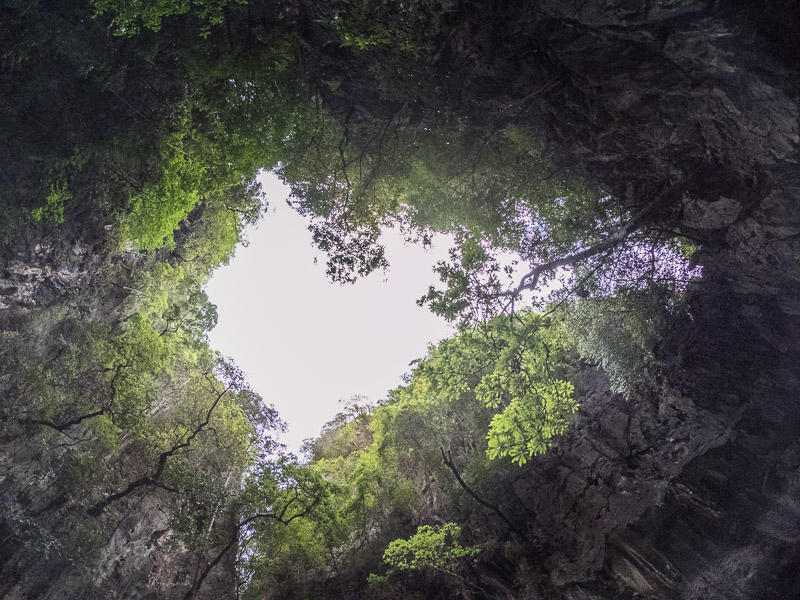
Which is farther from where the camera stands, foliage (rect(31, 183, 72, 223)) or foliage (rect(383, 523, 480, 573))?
foliage (rect(383, 523, 480, 573))

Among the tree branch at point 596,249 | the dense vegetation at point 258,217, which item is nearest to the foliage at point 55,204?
the dense vegetation at point 258,217

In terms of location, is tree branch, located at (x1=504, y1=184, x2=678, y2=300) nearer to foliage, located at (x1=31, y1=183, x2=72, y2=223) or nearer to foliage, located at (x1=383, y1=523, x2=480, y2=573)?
foliage, located at (x1=383, y1=523, x2=480, y2=573)

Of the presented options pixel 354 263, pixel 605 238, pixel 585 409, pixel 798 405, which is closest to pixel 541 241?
pixel 605 238

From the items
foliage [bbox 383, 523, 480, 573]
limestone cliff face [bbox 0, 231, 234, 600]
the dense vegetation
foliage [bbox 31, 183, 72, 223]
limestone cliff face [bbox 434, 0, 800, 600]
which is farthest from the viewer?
foliage [bbox 383, 523, 480, 573]

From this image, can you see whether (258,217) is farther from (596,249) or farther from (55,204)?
(596,249)

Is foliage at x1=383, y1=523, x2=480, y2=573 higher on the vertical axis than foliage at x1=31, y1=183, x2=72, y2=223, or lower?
lower

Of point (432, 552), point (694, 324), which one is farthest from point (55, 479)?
point (694, 324)

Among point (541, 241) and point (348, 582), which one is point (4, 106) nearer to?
point (541, 241)

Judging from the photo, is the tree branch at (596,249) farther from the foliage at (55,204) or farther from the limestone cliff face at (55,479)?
the limestone cliff face at (55,479)

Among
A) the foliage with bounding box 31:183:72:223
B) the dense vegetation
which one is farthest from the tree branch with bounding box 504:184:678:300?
the foliage with bounding box 31:183:72:223
